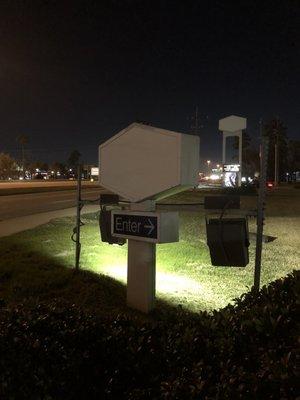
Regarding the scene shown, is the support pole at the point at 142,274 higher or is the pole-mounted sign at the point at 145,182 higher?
the pole-mounted sign at the point at 145,182

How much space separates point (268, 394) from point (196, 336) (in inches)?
35.9

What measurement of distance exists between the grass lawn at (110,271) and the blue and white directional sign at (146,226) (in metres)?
0.60

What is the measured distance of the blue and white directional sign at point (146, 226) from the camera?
526 cm

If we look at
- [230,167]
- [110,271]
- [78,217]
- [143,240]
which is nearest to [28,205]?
[110,271]

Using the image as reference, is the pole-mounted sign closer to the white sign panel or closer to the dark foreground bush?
the white sign panel

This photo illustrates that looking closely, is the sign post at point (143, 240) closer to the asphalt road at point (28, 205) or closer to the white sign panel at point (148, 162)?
the white sign panel at point (148, 162)

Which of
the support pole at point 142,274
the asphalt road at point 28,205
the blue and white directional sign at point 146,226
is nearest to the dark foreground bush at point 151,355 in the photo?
the blue and white directional sign at point 146,226

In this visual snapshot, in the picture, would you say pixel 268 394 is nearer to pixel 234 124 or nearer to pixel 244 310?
pixel 244 310

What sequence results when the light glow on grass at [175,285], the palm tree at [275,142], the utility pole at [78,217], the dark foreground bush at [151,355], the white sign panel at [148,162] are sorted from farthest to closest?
1. the palm tree at [275,142]
2. the utility pole at [78,217]
3. the light glow on grass at [175,285]
4. the white sign panel at [148,162]
5. the dark foreground bush at [151,355]

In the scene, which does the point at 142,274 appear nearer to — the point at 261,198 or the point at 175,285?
the point at 261,198

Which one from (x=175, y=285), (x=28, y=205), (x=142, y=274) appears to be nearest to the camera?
(x=142, y=274)

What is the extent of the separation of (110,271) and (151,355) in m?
5.54

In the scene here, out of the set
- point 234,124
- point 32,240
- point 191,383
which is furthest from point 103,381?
point 234,124

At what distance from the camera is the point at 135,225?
5547 millimetres
